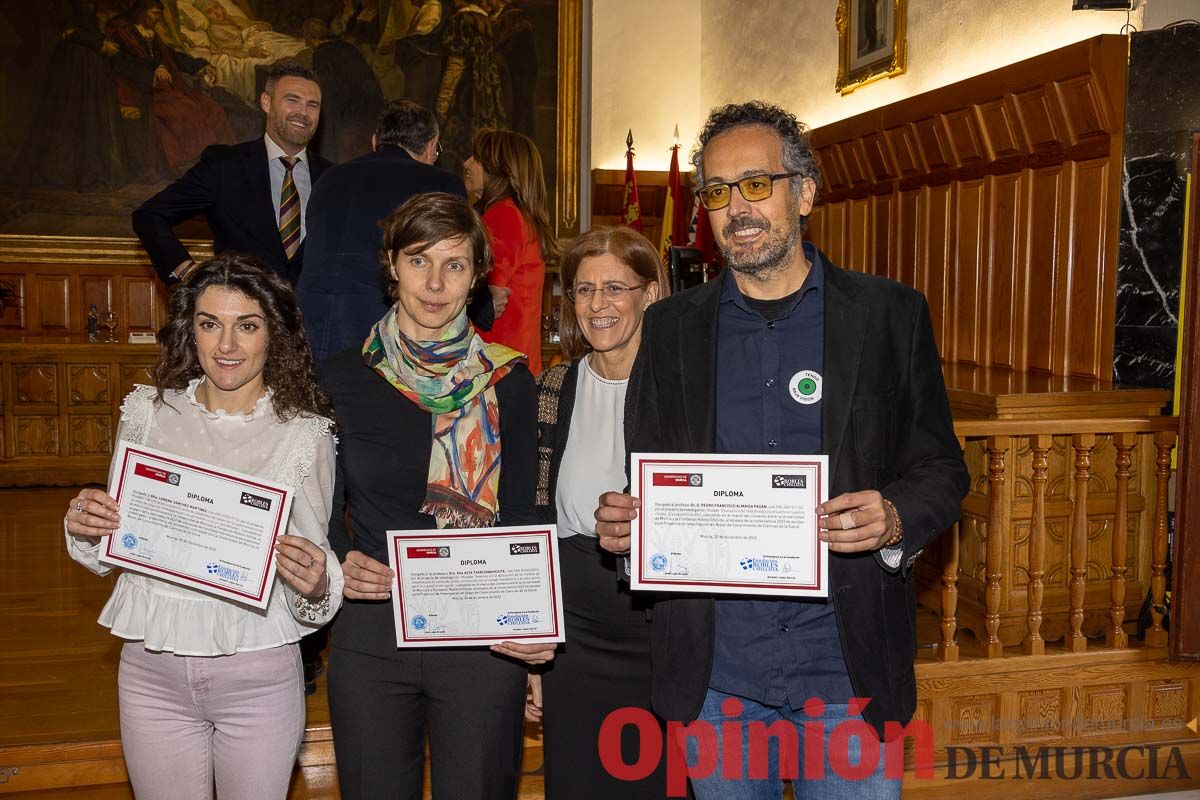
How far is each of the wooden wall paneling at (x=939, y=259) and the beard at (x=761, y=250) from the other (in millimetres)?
4384

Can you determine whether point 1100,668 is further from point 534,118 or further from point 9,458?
point 9,458

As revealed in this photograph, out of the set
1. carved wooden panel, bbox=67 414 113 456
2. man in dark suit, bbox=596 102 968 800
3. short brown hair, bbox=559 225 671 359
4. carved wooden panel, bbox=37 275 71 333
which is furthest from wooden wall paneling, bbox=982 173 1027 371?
carved wooden panel, bbox=37 275 71 333

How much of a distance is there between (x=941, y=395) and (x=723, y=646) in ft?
1.93

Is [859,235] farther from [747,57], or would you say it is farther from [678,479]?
[678,479]

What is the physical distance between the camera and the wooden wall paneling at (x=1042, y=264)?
16.4ft

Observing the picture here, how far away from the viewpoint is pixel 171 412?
209cm

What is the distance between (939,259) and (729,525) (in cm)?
472

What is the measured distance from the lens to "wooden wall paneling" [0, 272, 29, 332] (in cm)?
806

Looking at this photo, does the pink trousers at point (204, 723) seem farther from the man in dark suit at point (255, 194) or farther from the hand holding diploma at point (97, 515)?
the man in dark suit at point (255, 194)

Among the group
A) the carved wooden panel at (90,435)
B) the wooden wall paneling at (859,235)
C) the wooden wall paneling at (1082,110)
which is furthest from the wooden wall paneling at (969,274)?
the carved wooden panel at (90,435)

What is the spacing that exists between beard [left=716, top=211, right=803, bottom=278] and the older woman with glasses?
0.52m

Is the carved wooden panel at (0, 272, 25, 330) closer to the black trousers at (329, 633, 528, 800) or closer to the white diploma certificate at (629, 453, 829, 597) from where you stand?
the black trousers at (329, 633, 528, 800)

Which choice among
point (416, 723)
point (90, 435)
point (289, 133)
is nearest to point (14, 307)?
point (90, 435)

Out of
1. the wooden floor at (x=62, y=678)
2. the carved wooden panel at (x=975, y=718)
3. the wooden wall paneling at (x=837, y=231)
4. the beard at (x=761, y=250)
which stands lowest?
the carved wooden panel at (x=975, y=718)
